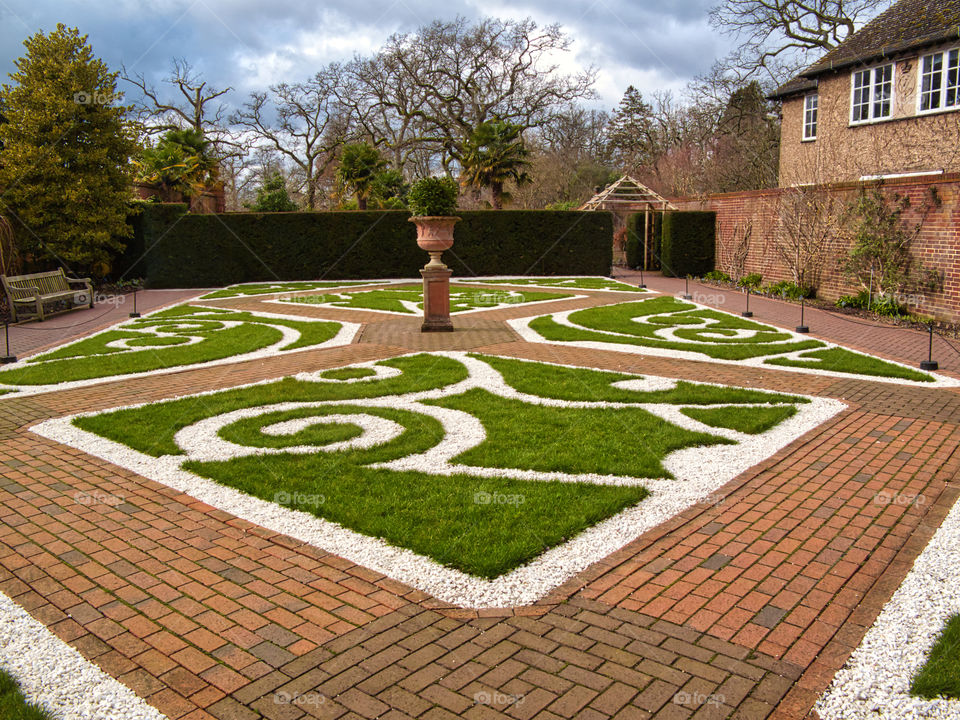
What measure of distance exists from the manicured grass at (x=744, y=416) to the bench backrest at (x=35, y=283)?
14.3m

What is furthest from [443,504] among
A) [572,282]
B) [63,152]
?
[63,152]

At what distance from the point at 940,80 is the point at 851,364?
14354mm

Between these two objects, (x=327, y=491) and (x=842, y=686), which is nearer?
(x=842, y=686)

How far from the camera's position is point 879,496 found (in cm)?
544

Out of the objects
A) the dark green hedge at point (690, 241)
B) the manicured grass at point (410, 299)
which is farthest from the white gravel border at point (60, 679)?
the dark green hedge at point (690, 241)

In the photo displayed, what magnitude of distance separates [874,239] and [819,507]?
12214mm

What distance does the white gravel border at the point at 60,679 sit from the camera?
10.2 ft

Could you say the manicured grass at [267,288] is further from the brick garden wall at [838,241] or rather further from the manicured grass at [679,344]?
the brick garden wall at [838,241]

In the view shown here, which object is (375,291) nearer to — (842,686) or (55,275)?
(55,275)

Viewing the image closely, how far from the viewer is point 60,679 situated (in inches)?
130

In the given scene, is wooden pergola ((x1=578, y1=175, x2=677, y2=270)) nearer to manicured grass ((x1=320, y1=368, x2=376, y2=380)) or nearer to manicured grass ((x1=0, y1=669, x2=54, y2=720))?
manicured grass ((x1=320, y1=368, x2=376, y2=380))

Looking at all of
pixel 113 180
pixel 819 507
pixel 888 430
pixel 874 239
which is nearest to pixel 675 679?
pixel 819 507

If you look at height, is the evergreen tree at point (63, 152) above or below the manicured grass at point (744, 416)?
above

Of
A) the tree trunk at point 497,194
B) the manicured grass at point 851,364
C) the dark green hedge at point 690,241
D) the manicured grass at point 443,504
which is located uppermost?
the tree trunk at point 497,194
